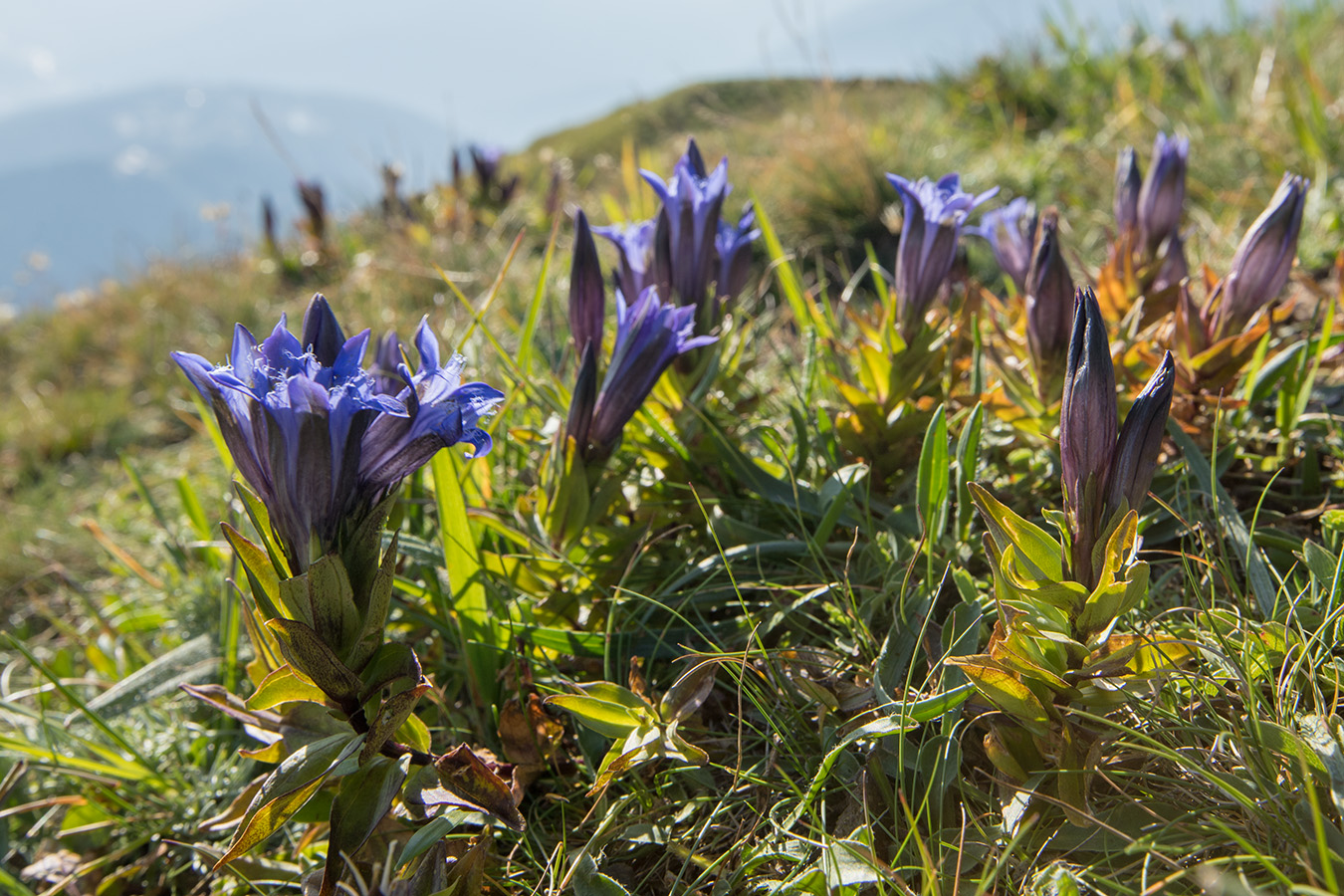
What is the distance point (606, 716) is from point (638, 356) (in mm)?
578

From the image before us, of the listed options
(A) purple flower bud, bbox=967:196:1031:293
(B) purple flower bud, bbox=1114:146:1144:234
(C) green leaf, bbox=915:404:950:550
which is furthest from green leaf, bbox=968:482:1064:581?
(B) purple flower bud, bbox=1114:146:1144:234

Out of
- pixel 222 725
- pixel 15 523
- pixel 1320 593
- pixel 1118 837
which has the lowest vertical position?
pixel 15 523

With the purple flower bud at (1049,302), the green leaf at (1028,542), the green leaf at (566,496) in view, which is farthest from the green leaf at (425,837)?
the purple flower bud at (1049,302)

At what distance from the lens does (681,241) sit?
5.47ft

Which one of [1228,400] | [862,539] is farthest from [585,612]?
[1228,400]

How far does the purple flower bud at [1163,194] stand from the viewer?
5.95 feet

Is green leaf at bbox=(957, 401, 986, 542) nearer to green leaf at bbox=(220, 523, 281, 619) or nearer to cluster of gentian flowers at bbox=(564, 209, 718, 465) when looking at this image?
cluster of gentian flowers at bbox=(564, 209, 718, 465)

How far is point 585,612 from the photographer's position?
1.55 meters

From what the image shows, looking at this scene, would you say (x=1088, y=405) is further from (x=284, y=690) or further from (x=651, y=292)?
(x=284, y=690)

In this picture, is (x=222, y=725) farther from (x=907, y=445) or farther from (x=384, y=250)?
(x=384, y=250)

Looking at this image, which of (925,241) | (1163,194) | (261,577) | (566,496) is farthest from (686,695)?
(1163,194)

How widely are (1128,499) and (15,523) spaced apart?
4268 millimetres

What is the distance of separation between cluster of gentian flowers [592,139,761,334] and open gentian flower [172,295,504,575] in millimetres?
658

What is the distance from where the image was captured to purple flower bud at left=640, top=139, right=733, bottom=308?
64.7 inches
